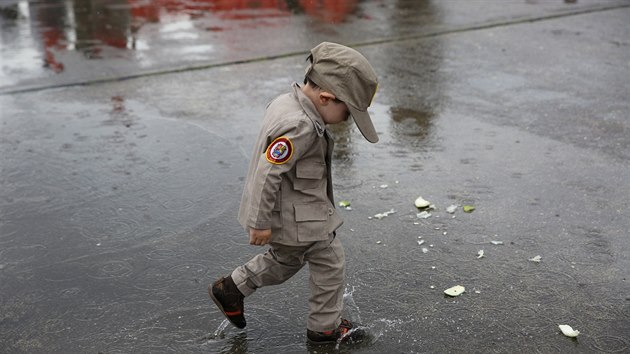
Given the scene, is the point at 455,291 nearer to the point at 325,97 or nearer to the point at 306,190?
the point at 306,190

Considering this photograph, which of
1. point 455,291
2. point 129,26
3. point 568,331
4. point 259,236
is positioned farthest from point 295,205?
point 129,26

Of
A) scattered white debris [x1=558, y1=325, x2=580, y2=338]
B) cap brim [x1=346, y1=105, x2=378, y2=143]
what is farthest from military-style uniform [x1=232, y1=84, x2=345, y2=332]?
scattered white debris [x1=558, y1=325, x2=580, y2=338]

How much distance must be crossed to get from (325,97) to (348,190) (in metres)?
1.97

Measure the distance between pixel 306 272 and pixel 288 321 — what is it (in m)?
0.49

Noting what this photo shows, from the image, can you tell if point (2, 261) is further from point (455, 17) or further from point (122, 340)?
point (455, 17)

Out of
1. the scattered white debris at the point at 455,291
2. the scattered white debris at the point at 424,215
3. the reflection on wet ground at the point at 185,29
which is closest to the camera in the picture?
the scattered white debris at the point at 455,291

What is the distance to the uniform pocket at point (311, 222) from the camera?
10.7 feet

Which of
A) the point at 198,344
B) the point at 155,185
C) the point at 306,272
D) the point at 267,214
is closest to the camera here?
the point at 267,214

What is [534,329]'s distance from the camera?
357cm

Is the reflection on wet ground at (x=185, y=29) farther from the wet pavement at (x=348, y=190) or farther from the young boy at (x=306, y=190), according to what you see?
the young boy at (x=306, y=190)

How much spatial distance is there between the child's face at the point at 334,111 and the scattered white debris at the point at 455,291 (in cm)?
117

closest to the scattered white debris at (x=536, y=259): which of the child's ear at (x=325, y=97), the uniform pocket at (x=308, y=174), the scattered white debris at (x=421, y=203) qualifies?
the scattered white debris at (x=421, y=203)

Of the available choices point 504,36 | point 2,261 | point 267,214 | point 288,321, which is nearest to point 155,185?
point 2,261

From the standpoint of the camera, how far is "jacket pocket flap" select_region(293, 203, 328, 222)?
3.26 metres
